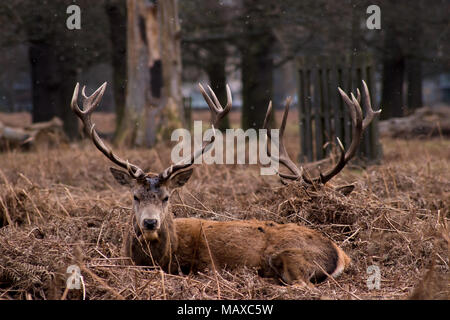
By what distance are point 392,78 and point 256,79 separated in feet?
16.3

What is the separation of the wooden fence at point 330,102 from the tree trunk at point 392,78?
9.74 m

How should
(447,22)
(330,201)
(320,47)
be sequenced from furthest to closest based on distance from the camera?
1. (320,47)
2. (447,22)
3. (330,201)

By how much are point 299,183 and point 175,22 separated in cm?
832

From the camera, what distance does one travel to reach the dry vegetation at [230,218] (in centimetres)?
462

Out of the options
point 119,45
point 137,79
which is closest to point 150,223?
point 137,79

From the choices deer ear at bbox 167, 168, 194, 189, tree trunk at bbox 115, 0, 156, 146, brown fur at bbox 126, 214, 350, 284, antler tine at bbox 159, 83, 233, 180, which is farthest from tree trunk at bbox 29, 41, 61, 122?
brown fur at bbox 126, 214, 350, 284

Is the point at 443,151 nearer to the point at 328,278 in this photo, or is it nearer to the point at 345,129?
the point at 345,129

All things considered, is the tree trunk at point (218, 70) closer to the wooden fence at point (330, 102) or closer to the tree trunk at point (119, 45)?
the tree trunk at point (119, 45)

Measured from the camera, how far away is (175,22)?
45.9ft

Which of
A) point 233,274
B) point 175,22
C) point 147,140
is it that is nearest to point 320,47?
point 175,22

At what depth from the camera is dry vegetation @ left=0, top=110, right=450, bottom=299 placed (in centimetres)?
462

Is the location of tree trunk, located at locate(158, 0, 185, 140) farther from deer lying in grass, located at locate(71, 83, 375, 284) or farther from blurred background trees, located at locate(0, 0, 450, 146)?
deer lying in grass, located at locate(71, 83, 375, 284)

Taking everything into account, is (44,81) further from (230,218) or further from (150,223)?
(150,223)

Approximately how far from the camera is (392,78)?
21125 mm
